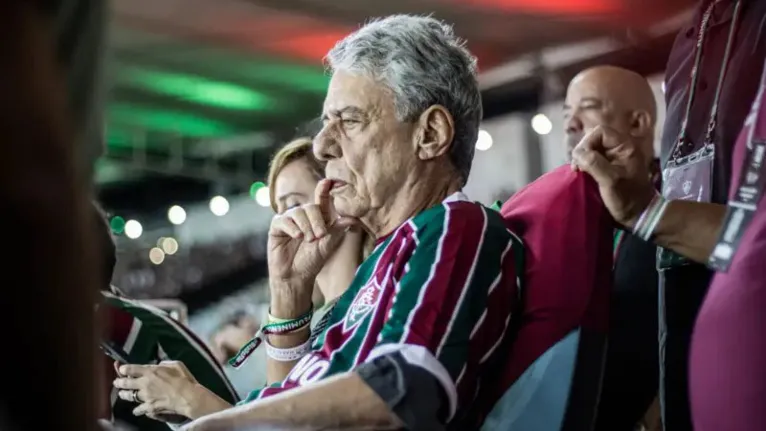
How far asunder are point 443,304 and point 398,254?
127 mm

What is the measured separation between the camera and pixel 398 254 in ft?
3.85

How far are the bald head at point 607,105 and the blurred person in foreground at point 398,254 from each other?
0.65 meters

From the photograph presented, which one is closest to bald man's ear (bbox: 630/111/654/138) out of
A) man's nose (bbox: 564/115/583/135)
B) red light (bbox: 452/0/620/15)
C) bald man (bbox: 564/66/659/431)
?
man's nose (bbox: 564/115/583/135)

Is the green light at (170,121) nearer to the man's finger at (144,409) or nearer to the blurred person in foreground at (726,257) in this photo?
the man's finger at (144,409)

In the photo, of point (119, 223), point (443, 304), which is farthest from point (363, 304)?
point (119, 223)

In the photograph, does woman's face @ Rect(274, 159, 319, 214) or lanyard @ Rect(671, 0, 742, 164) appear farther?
woman's face @ Rect(274, 159, 319, 214)

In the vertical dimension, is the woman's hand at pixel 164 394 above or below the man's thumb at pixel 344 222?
below

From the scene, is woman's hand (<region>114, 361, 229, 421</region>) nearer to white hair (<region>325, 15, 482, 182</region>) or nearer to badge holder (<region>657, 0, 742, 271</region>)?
white hair (<region>325, 15, 482, 182</region>)

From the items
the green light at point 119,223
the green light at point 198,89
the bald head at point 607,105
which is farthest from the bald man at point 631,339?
the green light at point 119,223

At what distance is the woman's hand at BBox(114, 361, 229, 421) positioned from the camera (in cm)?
138

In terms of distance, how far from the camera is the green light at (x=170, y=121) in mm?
7346

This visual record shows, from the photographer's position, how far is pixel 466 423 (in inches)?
45.9

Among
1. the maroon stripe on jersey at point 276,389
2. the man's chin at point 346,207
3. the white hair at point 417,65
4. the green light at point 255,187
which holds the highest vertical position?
the white hair at point 417,65

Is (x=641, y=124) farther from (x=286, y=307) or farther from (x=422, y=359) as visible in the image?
(x=422, y=359)
